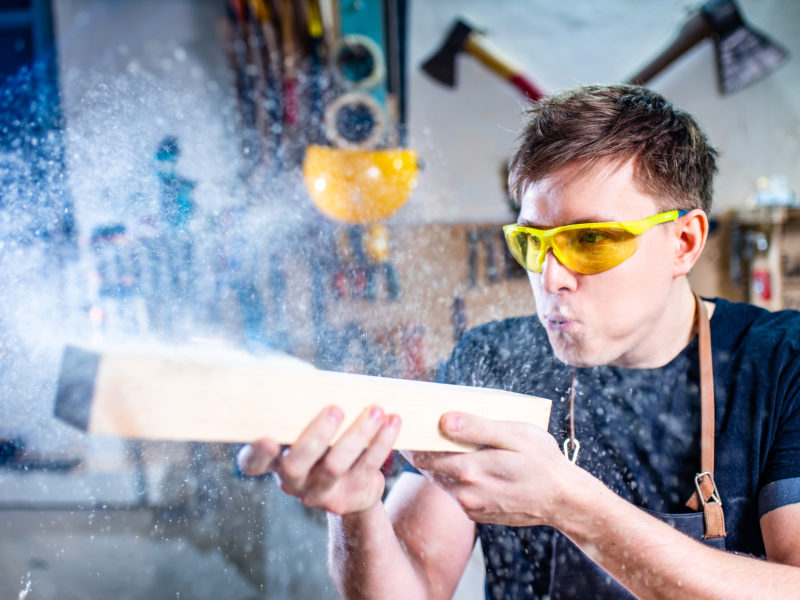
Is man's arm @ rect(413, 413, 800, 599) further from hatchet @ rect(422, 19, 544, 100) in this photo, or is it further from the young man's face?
hatchet @ rect(422, 19, 544, 100)

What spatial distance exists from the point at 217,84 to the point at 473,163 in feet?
7.37

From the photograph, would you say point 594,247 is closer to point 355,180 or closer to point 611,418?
point 611,418

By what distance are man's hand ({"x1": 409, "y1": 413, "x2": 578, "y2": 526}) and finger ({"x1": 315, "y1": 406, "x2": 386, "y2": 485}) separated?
0.14 meters

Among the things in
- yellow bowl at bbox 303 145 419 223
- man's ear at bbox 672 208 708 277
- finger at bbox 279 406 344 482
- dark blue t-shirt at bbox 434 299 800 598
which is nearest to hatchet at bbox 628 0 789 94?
yellow bowl at bbox 303 145 419 223

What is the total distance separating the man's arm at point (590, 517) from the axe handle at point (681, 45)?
379 cm

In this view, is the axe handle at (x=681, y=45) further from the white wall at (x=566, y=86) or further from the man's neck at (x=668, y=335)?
the man's neck at (x=668, y=335)

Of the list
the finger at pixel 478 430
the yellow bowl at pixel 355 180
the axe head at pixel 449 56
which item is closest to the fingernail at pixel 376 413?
the finger at pixel 478 430

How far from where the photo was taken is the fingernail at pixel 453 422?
1.01m

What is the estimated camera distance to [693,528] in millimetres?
1497

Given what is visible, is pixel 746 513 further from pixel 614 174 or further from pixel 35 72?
pixel 35 72

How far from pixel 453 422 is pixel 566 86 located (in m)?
4.04

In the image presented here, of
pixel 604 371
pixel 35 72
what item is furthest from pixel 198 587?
pixel 35 72

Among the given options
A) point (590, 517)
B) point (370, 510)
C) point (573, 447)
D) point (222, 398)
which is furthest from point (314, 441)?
point (573, 447)

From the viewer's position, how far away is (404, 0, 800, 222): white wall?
4.18m
